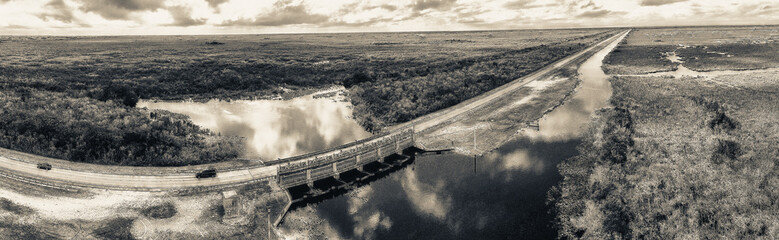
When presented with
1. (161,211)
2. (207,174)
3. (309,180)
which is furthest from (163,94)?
(309,180)

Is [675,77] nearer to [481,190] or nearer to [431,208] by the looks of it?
[481,190]

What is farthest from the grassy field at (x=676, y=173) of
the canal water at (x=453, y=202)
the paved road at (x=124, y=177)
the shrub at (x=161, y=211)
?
the shrub at (x=161, y=211)

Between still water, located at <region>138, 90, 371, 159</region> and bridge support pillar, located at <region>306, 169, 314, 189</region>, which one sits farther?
still water, located at <region>138, 90, 371, 159</region>

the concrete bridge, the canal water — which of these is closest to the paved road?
the concrete bridge

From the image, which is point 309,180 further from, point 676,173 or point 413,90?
point 413,90

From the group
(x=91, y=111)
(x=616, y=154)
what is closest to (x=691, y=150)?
(x=616, y=154)

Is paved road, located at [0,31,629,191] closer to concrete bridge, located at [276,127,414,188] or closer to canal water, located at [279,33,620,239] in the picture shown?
concrete bridge, located at [276,127,414,188]
